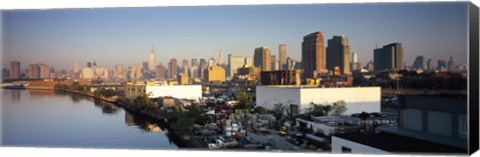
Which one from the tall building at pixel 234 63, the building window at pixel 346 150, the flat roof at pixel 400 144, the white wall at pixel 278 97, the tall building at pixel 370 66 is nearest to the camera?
the flat roof at pixel 400 144

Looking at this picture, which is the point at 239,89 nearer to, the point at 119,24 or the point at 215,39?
the point at 215,39

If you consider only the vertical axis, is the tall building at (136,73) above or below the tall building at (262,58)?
below

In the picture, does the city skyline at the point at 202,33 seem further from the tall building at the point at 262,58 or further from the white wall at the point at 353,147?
the white wall at the point at 353,147

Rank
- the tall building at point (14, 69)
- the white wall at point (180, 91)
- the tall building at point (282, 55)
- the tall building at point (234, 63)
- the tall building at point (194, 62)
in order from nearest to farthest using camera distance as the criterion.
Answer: the tall building at point (282, 55), the tall building at point (234, 63), the tall building at point (194, 62), the white wall at point (180, 91), the tall building at point (14, 69)

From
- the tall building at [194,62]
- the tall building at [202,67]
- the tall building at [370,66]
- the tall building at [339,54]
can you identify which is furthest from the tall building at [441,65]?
the tall building at [194,62]

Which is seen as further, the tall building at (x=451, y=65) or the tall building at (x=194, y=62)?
the tall building at (x=194, y=62)

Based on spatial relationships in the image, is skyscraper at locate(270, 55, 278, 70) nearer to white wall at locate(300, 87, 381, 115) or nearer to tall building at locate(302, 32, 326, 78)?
tall building at locate(302, 32, 326, 78)

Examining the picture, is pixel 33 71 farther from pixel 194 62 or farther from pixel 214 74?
pixel 214 74
